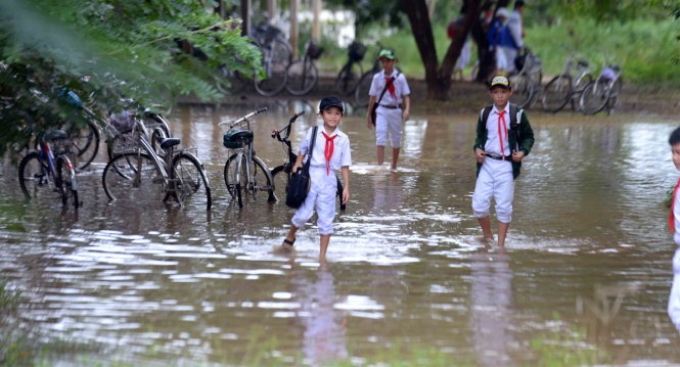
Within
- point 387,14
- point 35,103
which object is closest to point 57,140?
point 35,103

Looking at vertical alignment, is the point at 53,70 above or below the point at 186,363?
above

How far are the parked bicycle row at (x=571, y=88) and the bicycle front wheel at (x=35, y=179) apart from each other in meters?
12.8

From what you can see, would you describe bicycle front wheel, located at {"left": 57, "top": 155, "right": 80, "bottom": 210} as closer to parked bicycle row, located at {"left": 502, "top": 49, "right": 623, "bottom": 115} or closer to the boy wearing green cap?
the boy wearing green cap

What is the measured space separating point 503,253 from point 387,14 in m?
24.4

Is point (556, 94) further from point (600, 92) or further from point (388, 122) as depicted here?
point (388, 122)

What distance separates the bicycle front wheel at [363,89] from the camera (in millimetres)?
23641

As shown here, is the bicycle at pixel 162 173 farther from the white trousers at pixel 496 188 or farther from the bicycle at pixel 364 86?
the bicycle at pixel 364 86

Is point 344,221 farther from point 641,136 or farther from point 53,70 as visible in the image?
point 641,136

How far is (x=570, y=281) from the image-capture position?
28.4 feet

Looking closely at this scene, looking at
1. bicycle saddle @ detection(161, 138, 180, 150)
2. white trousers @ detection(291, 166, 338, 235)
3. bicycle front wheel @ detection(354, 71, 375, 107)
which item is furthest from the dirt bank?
white trousers @ detection(291, 166, 338, 235)

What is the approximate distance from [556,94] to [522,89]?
730mm

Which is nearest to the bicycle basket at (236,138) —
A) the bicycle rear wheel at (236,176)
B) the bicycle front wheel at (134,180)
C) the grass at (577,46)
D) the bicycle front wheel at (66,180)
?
the bicycle rear wheel at (236,176)

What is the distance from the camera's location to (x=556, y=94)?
24.1 metres

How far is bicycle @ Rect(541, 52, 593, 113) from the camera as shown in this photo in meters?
23.3
